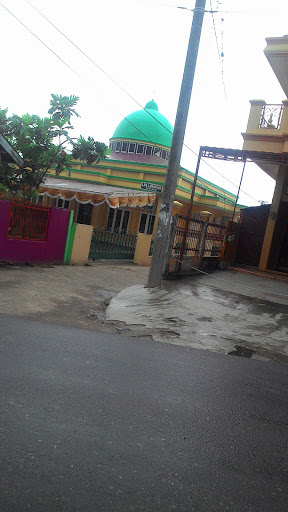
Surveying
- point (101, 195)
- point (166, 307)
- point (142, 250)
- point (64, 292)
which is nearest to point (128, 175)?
point (101, 195)

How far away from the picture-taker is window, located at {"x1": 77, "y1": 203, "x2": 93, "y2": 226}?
25.6m

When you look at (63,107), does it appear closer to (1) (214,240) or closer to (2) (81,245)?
(2) (81,245)

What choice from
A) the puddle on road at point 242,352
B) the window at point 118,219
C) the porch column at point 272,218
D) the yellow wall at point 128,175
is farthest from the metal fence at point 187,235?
the window at point 118,219

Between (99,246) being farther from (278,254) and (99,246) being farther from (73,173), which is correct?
(73,173)

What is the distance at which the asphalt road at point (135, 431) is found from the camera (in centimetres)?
245

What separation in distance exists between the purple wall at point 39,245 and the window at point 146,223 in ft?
38.5

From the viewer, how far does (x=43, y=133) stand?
14719 mm

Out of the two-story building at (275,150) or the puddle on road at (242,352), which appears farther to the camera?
the two-story building at (275,150)

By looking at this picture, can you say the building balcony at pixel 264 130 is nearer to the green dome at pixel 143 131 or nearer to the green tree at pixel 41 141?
the green tree at pixel 41 141

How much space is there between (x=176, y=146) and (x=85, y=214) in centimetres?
1662

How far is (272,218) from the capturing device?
48.2 ft

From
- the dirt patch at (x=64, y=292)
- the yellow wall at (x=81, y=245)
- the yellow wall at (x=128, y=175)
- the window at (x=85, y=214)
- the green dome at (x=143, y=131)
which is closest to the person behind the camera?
the dirt patch at (x=64, y=292)

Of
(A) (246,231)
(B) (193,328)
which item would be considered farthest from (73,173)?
(B) (193,328)

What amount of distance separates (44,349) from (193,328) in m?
2.83
